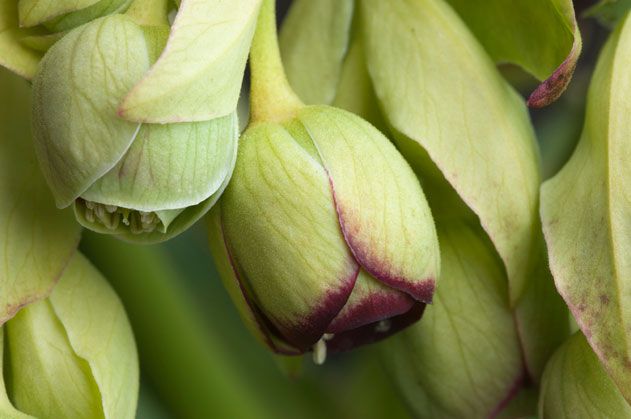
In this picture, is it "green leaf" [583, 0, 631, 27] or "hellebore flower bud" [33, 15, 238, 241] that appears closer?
"hellebore flower bud" [33, 15, 238, 241]

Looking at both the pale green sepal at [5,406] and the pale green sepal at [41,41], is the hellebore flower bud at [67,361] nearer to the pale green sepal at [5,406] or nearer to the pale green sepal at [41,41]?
the pale green sepal at [5,406]

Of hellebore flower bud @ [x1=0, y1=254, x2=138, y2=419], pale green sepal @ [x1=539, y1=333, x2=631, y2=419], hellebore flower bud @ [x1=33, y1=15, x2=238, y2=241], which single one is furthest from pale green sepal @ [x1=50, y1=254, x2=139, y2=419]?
pale green sepal @ [x1=539, y1=333, x2=631, y2=419]

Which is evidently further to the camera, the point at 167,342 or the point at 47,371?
the point at 167,342

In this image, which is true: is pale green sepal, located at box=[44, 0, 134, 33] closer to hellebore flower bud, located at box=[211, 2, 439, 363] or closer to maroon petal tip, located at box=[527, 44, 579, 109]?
hellebore flower bud, located at box=[211, 2, 439, 363]

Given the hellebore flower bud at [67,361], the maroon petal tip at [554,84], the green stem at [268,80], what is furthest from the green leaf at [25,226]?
the maroon petal tip at [554,84]

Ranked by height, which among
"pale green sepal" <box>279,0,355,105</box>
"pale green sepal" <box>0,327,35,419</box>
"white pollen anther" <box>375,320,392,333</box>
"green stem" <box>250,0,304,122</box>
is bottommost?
"pale green sepal" <box>0,327,35,419</box>

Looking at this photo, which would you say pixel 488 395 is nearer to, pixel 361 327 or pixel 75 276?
pixel 361 327

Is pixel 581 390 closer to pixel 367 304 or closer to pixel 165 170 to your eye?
pixel 367 304

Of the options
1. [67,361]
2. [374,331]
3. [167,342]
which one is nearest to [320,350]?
[374,331]
